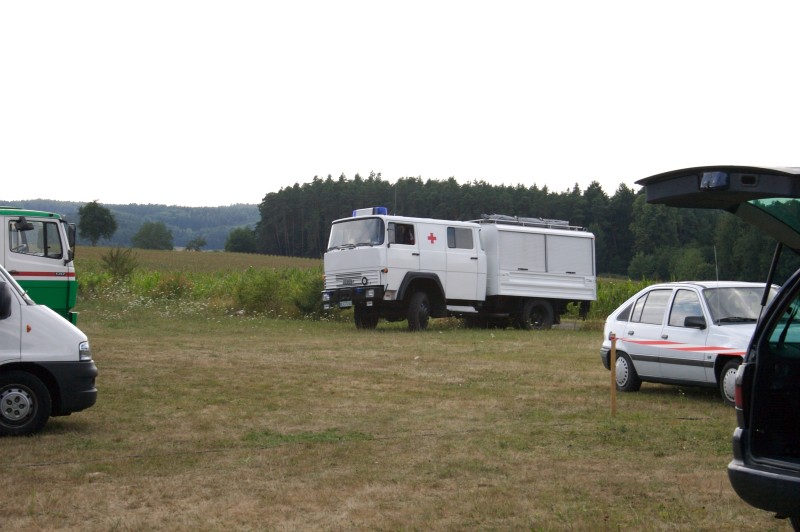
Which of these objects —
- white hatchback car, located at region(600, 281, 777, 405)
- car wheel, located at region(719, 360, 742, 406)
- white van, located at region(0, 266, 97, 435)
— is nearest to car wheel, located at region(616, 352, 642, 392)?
white hatchback car, located at region(600, 281, 777, 405)

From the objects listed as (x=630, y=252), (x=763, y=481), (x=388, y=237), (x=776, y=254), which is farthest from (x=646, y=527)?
(x=630, y=252)

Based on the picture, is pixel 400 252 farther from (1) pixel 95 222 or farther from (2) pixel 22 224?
(1) pixel 95 222

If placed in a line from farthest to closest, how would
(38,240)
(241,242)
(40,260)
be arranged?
(241,242) → (38,240) → (40,260)

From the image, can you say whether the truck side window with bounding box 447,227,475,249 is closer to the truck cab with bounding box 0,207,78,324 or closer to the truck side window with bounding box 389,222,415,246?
the truck side window with bounding box 389,222,415,246

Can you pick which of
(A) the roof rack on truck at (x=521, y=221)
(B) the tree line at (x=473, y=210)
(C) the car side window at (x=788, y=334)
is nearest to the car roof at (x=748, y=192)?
(C) the car side window at (x=788, y=334)

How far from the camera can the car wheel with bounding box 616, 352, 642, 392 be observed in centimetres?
1326

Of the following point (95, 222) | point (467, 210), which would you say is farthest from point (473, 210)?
point (95, 222)

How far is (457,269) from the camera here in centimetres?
2477

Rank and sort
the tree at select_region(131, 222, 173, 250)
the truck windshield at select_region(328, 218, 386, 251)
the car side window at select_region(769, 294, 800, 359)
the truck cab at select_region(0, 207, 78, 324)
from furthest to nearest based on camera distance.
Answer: the tree at select_region(131, 222, 173, 250), the truck windshield at select_region(328, 218, 386, 251), the truck cab at select_region(0, 207, 78, 324), the car side window at select_region(769, 294, 800, 359)

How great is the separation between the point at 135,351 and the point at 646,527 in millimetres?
13388

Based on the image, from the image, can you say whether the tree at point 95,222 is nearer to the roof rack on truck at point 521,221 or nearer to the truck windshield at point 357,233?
the roof rack on truck at point 521,221

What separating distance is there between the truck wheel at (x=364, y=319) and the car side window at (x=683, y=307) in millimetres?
12843

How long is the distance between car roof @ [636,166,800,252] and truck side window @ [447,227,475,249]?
1925 cm

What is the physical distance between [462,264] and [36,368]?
Result: 16.1 m
